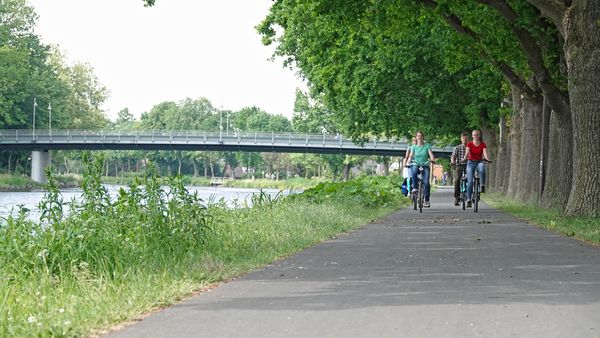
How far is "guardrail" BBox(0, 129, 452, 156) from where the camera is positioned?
90.7 metres

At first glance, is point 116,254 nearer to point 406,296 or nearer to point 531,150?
point 406,296

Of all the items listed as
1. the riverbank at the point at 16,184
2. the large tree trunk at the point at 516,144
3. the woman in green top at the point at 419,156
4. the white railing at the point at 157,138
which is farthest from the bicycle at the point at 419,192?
the white railing at the point at 157,138

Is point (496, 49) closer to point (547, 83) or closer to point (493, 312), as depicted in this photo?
point (547, 83)

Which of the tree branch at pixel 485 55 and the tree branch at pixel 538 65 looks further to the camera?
the tree branch at pixel 485 55

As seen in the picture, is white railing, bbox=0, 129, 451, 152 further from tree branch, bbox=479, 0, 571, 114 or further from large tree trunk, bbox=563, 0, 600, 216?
large tree trunk, bbox=563, 0, 600, 216

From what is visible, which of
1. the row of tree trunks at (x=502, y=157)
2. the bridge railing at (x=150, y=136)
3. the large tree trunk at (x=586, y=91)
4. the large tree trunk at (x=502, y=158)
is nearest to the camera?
the large tree trunk at (x=586, y=91)

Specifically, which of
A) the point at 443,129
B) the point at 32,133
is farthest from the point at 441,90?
the point at 32,133

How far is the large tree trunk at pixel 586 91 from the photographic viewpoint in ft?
64.5

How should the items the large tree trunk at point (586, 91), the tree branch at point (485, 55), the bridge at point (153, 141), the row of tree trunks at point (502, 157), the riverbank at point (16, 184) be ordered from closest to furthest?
1. the large tree trunk at point (586, 91)
2. the tree branch at point (485, 55)
3. the row of tree trunks at point (502, 157)
4. the riverbank at point (16, 184)
5. the bridge at point (153, 141)

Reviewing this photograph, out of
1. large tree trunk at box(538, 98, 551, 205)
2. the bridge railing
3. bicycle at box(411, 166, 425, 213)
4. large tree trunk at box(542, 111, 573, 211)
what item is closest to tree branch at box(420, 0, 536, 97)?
large tree trunk at box(538, 98, 551, 205)

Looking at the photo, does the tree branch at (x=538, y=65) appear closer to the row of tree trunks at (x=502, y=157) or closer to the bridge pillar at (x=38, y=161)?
A: the row of tree trunks at (x=502, y=157)

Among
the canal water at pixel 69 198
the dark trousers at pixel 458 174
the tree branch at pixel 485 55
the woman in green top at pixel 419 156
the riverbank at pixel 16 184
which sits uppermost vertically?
the tree branch at pixel 485 55

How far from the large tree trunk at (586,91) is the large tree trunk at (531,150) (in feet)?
28.2

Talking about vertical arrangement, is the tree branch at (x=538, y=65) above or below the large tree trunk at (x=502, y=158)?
above
